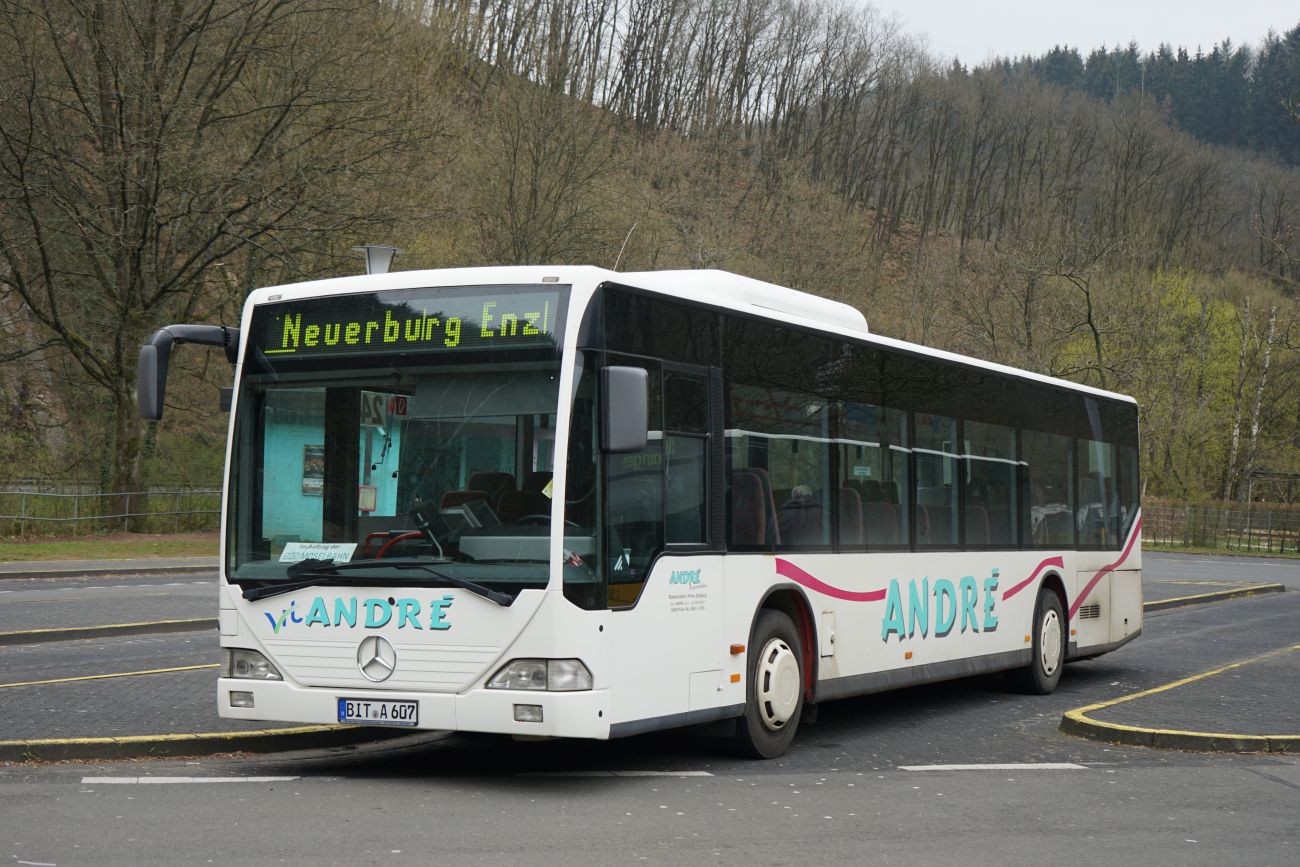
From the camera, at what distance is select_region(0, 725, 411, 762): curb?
30.8 ft

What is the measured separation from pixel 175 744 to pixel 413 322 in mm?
3039

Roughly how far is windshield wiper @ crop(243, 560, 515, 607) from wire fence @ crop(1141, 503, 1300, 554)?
57480 millimetres

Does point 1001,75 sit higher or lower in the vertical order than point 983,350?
higher

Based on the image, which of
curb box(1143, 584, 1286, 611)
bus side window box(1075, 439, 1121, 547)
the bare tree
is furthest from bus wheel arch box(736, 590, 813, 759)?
the bare tree

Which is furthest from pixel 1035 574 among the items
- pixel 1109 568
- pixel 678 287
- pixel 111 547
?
pixel 111 547

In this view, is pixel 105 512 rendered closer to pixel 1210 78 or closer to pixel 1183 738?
pixel 1183 738

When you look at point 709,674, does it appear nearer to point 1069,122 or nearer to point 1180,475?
point 1180,475

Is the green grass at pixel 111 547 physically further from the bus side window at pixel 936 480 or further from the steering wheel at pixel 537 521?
the steering wheel at pixel 537 521

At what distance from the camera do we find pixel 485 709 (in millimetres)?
8641

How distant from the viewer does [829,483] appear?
11.5 m

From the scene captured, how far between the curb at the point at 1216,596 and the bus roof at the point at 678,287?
17.0 metres

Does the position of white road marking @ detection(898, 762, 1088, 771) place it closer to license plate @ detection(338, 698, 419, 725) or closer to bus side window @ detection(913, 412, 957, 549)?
bus side window @ detection(913, 412, 957, 549)

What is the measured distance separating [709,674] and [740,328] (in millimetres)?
2343

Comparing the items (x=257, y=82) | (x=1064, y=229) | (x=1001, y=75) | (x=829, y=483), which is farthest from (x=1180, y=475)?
(x=829, y=483)
